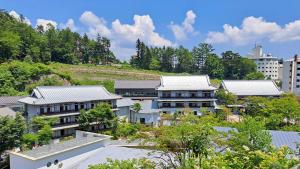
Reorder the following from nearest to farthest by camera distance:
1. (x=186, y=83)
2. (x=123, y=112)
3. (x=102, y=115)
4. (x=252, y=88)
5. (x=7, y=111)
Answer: (x=7, y=111)
(x=102, y=115)
(x=123, y=112)
(x=186, y=83)
(x=252, y=88)

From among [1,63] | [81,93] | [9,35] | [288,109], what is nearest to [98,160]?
[81,93]

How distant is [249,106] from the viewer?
121ft

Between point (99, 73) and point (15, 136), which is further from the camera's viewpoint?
point (99, 73)

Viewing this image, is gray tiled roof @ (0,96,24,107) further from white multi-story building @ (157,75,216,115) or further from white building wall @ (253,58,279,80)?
white building wall @ (253,58,279,80)

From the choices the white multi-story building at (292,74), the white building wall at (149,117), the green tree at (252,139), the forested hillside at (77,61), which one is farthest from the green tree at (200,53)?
the green tree at (252,139)

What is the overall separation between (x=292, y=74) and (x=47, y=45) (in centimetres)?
6012

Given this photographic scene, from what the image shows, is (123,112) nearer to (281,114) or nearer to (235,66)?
(281,114)

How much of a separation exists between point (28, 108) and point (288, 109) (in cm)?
2886

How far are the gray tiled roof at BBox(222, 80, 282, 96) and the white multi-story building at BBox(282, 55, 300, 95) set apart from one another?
24922mm

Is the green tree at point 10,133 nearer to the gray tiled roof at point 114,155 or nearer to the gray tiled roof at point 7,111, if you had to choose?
the gray tiled roof at point 114,155

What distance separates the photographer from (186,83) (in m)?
42.0

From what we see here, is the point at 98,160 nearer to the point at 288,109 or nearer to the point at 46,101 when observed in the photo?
the point at 46,101

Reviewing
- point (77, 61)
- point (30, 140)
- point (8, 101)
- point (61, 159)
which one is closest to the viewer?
point (61, 159)

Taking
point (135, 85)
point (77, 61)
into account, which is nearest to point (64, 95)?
point (135, 85)
